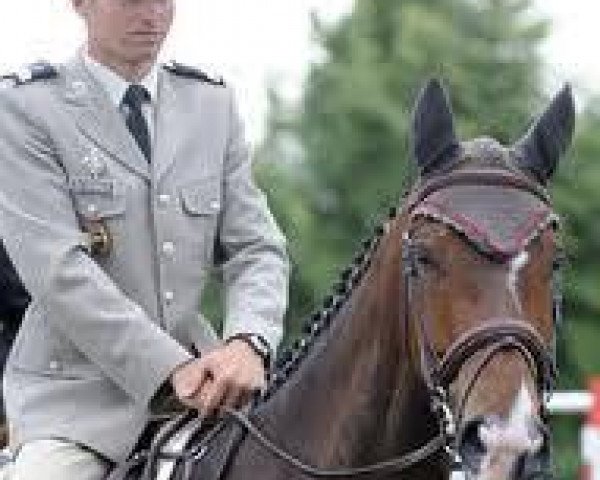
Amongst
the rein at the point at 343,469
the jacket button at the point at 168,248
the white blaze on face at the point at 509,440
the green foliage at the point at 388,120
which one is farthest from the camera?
the green foliage at the point at 388,120

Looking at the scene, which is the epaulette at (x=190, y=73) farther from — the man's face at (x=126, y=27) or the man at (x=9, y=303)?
the man at (x=9, y=303)

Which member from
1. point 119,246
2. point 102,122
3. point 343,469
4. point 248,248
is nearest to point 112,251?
point 119,246

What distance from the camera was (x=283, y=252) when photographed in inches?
324

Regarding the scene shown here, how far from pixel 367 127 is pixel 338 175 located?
1.48m

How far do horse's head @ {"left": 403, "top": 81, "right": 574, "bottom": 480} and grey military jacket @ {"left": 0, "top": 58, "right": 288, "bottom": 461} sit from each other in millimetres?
1216

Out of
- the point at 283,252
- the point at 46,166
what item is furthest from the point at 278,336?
the point at 46,166

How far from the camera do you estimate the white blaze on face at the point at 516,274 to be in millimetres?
6484

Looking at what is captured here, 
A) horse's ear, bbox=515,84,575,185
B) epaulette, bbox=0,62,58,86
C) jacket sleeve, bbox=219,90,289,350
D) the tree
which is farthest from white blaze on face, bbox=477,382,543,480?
the tree

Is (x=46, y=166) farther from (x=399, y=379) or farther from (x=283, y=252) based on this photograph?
(x=399, y=379)

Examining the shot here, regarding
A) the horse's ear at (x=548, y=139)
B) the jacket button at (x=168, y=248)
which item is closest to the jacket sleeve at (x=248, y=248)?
the jacket button at (x=168, y=248)

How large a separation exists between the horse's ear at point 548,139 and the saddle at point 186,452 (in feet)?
4.48

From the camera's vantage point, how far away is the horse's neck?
6.90m

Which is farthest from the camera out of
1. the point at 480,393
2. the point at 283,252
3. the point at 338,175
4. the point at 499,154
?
the point at 338,175

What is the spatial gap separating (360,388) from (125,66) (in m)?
1.68
